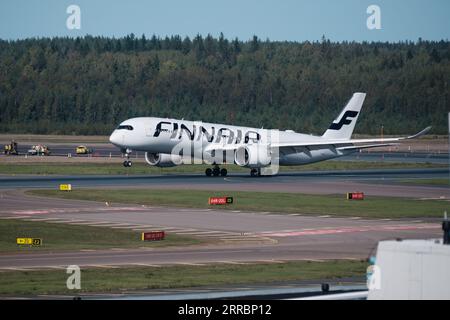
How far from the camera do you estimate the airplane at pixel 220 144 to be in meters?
91.1

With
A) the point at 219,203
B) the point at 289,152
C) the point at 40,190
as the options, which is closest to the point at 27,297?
the point at 219,203

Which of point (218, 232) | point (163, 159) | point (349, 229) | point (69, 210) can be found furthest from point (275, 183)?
point (218, 232)

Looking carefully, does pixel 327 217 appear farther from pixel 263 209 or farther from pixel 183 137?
pixel 183 137

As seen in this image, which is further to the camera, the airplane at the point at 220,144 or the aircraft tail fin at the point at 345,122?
the aircraft tail fin at the point at 345,122

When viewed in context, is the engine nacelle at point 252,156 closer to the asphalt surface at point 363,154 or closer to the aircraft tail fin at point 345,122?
the aircraft tail fin at point 345,122

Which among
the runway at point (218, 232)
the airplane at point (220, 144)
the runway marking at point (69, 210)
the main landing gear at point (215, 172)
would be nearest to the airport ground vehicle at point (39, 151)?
the airplane at point (220, 144)

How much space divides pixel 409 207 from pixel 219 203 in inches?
485

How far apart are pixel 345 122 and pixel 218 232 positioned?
52831 mm

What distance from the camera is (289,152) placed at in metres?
98.8

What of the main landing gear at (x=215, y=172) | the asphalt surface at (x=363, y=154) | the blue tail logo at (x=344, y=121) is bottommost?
the main landing gear at (x=215, y=172)

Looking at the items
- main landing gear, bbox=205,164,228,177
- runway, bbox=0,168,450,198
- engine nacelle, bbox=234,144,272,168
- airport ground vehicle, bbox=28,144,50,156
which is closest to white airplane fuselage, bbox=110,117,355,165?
engine nacelle, bbox=234,144,272,168

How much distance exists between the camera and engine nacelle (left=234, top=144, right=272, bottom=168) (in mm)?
94000

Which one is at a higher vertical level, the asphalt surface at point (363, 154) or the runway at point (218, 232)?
the asphalt surface at point (363, 154)

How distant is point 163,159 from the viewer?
307ft
